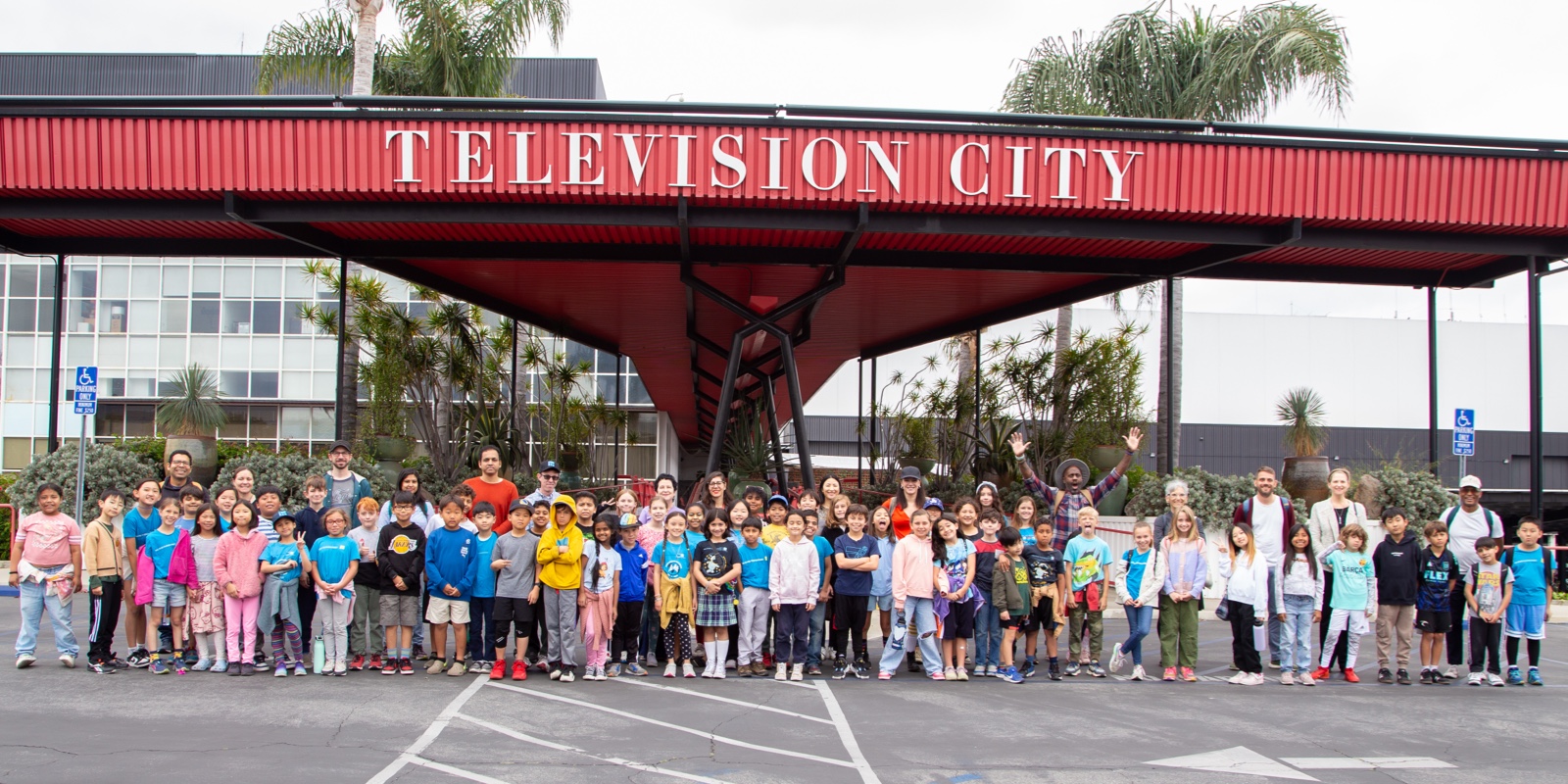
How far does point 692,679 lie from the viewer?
342 inches

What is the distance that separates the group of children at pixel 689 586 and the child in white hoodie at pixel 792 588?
2cm

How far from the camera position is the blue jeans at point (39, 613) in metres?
8.47

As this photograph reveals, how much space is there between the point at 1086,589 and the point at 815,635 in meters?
2.22

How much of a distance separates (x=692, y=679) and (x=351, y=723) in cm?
270

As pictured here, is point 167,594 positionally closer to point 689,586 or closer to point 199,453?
point 689,586

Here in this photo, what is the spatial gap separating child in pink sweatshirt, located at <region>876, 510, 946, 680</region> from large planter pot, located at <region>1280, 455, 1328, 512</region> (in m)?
7.96

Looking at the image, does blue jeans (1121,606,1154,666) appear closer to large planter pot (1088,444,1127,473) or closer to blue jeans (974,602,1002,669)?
blue jeans (974,602,1002,669)

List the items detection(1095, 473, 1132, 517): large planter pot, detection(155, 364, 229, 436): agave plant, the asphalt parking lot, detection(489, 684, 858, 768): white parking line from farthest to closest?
1. detection(155, 364, 229, 436): agave plant
2. detection(1095, 473, 1132, 517): large planter pot
3. detection(489, 684, 858, 768): white parking line
4. the asphalt parking lot

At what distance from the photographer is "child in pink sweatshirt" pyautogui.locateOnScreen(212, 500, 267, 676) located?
332 inches

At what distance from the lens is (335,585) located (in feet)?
27.7

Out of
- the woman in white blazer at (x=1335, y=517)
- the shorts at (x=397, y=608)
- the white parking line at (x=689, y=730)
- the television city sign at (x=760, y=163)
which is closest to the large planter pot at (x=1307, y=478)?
the woman in white blazer at (x=1335, y=517)

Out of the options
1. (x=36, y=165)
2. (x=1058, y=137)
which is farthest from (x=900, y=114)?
(x=36, y=165)

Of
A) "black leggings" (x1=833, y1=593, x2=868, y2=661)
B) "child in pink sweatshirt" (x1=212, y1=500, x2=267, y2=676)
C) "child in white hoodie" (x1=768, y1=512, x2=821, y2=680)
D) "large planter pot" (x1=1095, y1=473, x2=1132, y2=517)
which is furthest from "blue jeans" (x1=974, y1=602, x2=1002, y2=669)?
"large planter pot" (x1=1095, y1=473, x2=1132, y2=517)

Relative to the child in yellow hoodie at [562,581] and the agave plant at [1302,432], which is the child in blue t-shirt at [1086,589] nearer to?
the child in yellow hoodie at [562,581]
